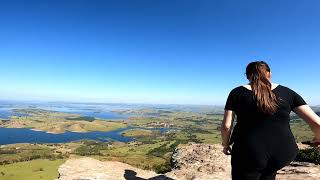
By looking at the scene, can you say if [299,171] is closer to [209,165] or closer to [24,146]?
[209,165]

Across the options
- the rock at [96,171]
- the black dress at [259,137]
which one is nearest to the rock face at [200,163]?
the rock at [96,171]

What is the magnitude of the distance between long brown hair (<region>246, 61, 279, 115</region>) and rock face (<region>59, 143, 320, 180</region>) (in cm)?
801

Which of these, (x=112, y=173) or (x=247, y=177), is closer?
(x=247, y=177)

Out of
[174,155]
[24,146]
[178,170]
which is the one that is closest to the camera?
[178,170]

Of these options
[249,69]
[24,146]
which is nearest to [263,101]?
[249,69]

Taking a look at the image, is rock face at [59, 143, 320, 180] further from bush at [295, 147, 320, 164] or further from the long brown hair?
the long brown hair

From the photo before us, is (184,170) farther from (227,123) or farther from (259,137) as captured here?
(259,137)

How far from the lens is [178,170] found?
570 inches

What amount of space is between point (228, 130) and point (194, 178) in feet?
26.7

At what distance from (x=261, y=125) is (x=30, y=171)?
112 metres

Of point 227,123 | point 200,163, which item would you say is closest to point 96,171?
point 200,163

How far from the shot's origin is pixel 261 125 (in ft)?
16.1

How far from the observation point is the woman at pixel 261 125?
4.85 m

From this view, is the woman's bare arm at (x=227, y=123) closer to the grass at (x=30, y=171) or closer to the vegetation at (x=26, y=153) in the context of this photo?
the grass at (x=30, y=171)
